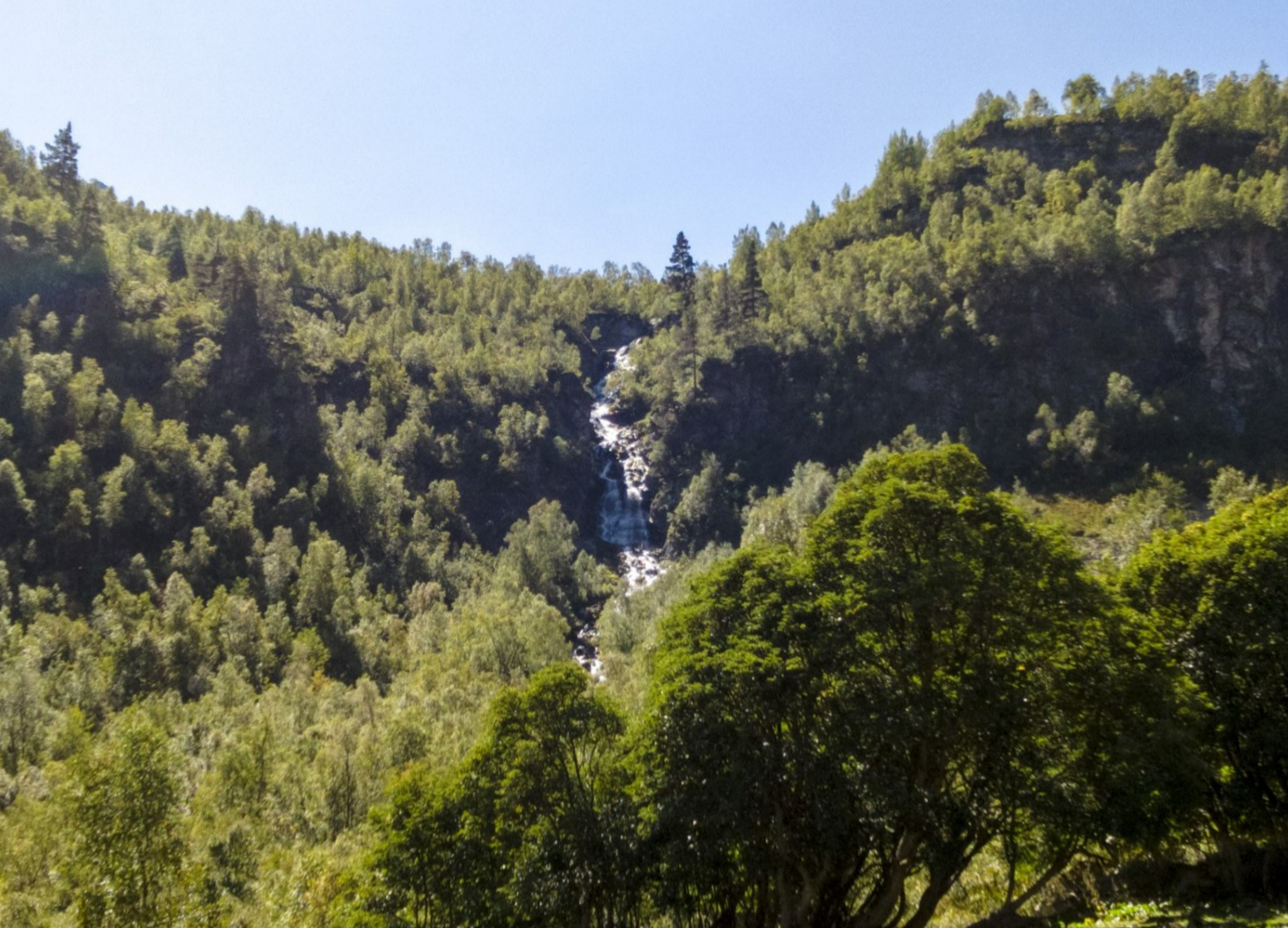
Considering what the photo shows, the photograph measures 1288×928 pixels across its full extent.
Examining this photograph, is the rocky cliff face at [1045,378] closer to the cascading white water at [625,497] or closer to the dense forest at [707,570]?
the dense forest at [707,570]

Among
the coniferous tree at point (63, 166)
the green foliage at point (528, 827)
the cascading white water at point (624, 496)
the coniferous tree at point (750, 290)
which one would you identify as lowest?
the green foliage at point (528, 827)

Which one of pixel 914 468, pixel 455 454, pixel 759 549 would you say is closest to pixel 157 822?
pixel 759 549

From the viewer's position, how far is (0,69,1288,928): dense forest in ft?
75.9

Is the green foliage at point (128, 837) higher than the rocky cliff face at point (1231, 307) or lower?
lower

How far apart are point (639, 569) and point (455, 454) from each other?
46.1 m

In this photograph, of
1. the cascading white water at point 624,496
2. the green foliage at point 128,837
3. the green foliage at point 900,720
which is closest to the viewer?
the green foliage at point 900,720

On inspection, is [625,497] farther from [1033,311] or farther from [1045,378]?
[1033,311]

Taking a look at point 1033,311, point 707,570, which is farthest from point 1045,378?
point 707,570

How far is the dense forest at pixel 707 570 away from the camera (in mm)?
23141

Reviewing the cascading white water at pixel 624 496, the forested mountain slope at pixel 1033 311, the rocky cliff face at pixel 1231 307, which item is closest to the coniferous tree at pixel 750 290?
the forested mountain slope at pixel 1033 311

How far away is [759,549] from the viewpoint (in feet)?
88.1

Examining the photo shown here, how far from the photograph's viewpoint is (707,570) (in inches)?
2258

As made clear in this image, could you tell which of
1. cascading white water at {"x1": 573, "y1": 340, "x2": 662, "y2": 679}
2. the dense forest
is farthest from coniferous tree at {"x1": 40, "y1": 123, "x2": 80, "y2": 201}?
cascading white water at {"x1": 573, "y1": 340, "x2": 662, "y2": 679}

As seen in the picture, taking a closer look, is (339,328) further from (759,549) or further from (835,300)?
(759,549)
